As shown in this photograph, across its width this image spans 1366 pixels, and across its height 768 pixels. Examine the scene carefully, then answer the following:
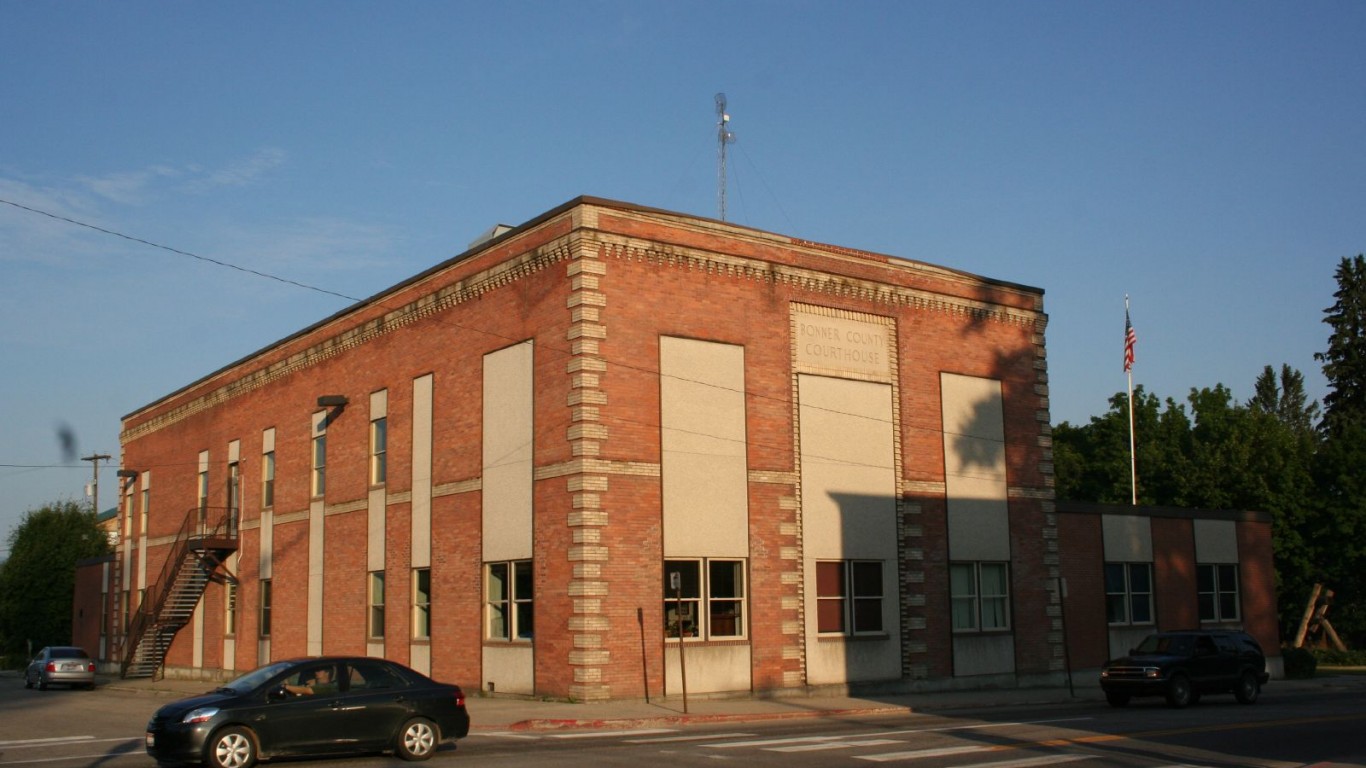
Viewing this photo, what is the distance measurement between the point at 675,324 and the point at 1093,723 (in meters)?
12.6

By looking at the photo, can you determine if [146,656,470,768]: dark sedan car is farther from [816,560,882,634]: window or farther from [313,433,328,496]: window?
[313,433,328,496]: window

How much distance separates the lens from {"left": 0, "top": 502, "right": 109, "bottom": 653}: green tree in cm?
7719

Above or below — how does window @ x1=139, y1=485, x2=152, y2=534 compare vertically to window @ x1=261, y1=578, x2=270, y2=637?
above

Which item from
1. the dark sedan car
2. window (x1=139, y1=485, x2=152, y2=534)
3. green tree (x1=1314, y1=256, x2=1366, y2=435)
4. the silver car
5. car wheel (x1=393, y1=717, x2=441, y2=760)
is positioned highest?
green tree (x1=1314, y1=256, x2=1366, y2=435)

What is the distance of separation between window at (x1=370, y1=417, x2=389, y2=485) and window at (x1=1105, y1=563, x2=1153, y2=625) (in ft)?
71.9

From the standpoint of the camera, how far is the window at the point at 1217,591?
1583 inches

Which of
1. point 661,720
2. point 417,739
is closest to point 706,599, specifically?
point 661,720

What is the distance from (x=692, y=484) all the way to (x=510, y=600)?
5135 millimetres

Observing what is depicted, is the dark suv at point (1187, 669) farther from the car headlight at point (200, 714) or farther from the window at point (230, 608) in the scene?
the window at point (230, 608)

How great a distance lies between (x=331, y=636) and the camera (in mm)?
37562

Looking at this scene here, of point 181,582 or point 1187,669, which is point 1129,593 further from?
point 181,582

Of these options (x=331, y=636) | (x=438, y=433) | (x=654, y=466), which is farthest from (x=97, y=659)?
(x=654, y=466)

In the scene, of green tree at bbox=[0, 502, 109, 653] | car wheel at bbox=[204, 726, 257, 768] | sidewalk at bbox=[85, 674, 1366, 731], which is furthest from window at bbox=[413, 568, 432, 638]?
green tree at bbox=[0, 502, 109, 653]

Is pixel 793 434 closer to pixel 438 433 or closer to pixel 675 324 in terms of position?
pixel 675 324
